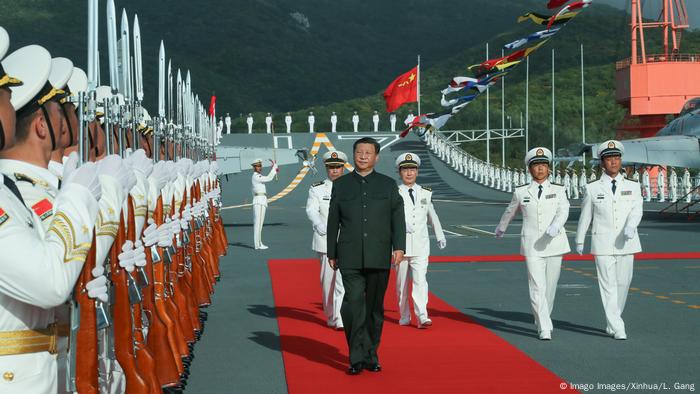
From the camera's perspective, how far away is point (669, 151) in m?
36.1

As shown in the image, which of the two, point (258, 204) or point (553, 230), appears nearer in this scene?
point (553, 230)

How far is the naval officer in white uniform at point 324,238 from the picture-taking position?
11805 mm

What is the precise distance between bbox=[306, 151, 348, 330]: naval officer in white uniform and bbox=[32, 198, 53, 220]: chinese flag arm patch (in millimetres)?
7589

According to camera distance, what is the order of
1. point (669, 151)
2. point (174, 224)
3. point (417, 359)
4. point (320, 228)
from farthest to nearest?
1. point (669, 151)
2. point (320, 228)
3. point (417, 359)
4. point (174, 224)

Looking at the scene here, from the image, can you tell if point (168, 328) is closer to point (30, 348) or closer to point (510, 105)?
point (30, 348)

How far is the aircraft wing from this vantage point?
1412 inches

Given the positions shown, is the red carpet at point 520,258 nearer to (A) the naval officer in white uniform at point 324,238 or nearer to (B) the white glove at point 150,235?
(A) the naval officer in white uniform at point 324,238

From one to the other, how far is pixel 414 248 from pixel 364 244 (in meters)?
2.87

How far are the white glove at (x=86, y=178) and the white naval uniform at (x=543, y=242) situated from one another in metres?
7.69

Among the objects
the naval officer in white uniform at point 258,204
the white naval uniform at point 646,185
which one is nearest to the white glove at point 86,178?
the naval officer in white uniform at point 258,204

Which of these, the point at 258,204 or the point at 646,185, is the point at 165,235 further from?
the point at 646,185

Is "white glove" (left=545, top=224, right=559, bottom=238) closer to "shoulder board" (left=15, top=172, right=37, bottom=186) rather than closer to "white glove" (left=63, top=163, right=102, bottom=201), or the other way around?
"shoulder board" (left=15, top=172, right=37, bottom=186)

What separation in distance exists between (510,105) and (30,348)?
12712 cm

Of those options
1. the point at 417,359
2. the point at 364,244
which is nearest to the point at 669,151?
the point at 417,359
